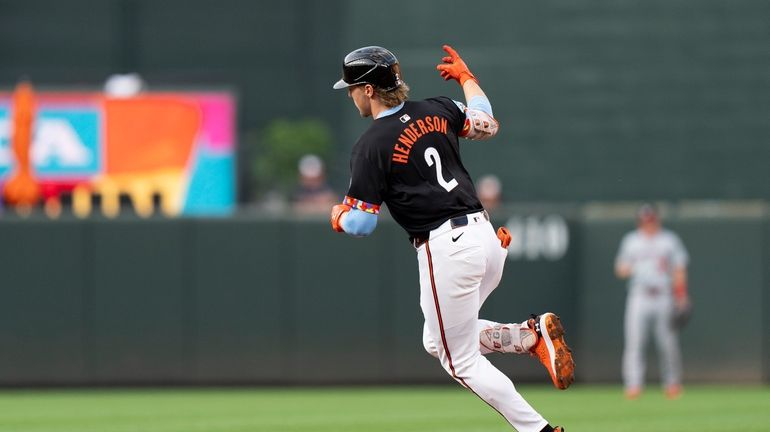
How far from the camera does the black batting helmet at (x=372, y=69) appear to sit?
726 cm

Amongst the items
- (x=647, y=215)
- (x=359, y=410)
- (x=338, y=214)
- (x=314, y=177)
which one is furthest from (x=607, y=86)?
(x=338, y=214)

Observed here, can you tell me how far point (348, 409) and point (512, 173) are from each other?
8.53 metres

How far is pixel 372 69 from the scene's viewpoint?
23.8ft

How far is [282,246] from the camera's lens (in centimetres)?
1552

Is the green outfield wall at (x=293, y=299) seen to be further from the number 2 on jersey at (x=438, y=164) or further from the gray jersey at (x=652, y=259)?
the number 2 on jersey at (x=438, y=164)

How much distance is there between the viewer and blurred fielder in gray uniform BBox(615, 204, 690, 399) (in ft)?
49.0

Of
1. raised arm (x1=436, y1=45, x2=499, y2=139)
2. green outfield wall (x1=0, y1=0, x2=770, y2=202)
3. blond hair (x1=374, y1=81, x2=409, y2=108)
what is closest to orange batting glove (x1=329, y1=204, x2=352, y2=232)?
blond hair (x1=374, y1=81, x2=409, y2=108)

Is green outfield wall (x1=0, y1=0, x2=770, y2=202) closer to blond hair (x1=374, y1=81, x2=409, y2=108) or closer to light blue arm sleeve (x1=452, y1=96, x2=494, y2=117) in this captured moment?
light blue arm sleeve (x1=452, y1=96, x2=494, y2=117)

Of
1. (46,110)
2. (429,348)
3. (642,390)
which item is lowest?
(642,390)

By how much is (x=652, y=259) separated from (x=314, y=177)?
4929 millimetres

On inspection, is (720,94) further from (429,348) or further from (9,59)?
(429,348)

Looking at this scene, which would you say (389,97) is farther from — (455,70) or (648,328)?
(648,328)

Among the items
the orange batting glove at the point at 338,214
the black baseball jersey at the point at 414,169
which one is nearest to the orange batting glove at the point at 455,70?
the black baseball jersey at the point at 414,169

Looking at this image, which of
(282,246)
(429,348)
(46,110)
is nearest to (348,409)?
(282,246)
